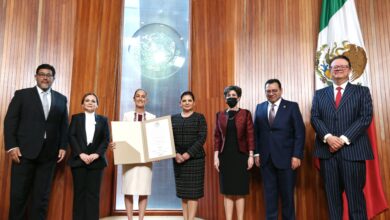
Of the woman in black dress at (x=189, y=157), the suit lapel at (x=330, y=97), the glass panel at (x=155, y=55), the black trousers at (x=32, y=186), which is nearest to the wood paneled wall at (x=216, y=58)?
the glass panel at (x=155, y=55)

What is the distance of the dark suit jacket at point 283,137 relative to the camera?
111 inches

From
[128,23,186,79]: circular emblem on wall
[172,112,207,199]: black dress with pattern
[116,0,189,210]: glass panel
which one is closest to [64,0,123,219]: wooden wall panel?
[116,0,189,210]: glass panel

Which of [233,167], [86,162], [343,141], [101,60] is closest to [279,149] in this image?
[233,167]

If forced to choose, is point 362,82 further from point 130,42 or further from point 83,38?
point 83,38

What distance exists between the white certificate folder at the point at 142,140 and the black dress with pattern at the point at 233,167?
20.4 inches

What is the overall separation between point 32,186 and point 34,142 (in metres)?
0.44

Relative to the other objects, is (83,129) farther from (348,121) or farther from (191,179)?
(348,121)

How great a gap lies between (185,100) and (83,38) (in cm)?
157

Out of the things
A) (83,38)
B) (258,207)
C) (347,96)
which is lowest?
(258,207)

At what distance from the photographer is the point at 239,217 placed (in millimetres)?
2809

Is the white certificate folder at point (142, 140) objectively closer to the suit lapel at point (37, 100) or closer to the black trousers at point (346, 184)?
the suit lapel at point (37, 100)

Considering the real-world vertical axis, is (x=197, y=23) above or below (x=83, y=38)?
above

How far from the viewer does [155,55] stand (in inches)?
162

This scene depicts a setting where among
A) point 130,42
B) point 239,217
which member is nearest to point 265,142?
point 239,217
